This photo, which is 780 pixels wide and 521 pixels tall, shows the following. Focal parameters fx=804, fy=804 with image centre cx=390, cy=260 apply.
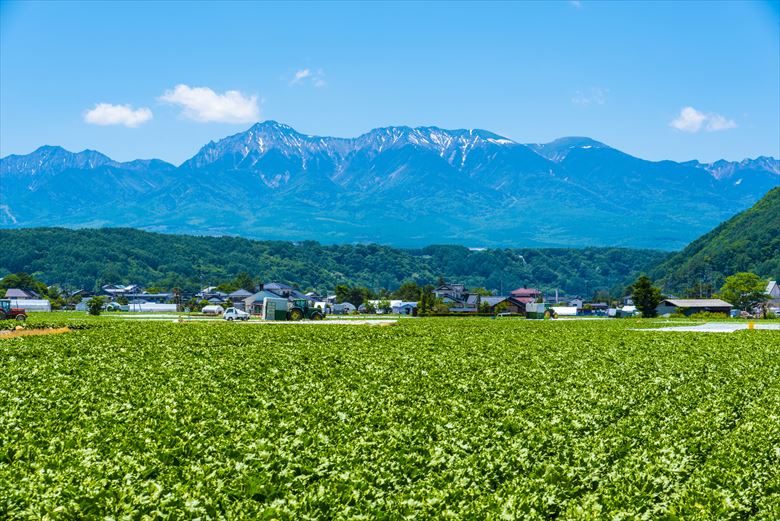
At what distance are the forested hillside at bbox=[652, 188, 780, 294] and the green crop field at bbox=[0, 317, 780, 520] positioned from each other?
160 metres

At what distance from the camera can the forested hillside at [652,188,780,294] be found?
17450 cm

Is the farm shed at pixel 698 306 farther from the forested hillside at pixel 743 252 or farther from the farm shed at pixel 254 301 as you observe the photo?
the farm shed at pixel 254 301

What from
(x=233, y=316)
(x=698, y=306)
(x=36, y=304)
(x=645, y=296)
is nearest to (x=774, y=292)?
(x=698, y=306)

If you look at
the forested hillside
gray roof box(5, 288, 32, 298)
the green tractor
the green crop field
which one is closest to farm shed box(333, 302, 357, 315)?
gray roof box(5, 288, 32, 298)

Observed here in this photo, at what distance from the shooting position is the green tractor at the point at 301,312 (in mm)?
65312

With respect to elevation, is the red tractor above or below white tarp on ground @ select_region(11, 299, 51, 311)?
below

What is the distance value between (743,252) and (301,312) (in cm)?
14215

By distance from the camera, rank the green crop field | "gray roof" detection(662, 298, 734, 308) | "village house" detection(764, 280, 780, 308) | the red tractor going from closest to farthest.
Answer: the green crop field
the red tractor
"gray roof" detection(662, 298, 734, 308)
"village house" detection(764, 280, 780, 308)

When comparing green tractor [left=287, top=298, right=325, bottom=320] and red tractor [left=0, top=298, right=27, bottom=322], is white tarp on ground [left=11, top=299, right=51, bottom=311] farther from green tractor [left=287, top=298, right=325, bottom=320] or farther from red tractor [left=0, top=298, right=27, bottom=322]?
green tractor [left=287, top=298, right=325, bottom=320]

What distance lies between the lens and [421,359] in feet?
86.3

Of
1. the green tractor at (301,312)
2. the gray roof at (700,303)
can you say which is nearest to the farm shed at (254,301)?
the green tractor at (301,312)

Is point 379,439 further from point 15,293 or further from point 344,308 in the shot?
point 344,308

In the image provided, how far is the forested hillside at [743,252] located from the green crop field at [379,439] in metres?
160

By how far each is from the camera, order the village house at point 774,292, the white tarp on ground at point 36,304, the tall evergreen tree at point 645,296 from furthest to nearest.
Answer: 1. the village house at point 774,292
2. the white tarp on ground at point 36,304
3. the tall evergreen tree at point 645,296
